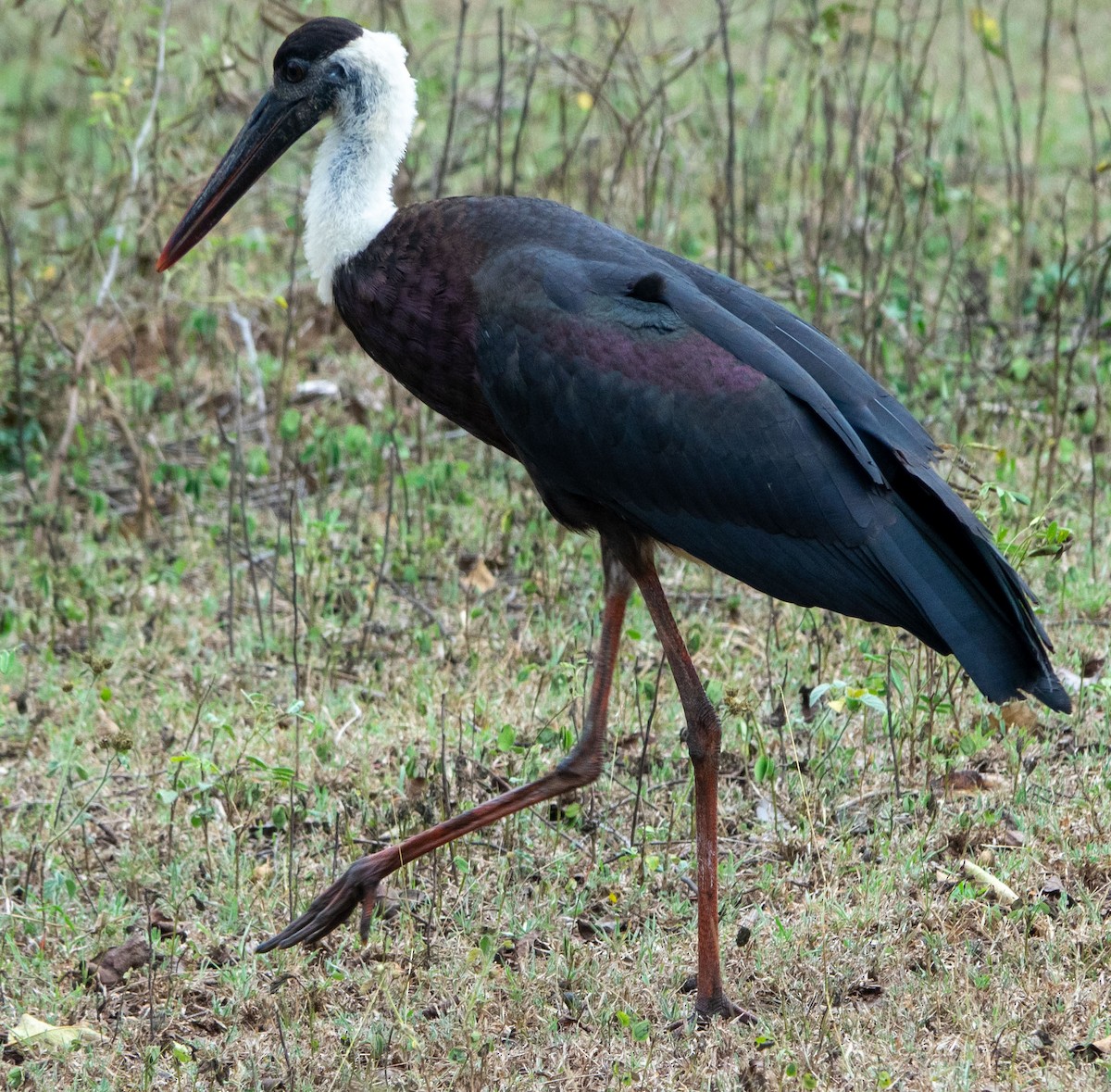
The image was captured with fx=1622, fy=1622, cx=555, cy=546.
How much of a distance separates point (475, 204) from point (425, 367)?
359 mm

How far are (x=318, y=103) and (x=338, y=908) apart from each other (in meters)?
1.76

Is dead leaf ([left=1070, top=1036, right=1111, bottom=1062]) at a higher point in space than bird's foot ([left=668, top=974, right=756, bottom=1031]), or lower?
higher

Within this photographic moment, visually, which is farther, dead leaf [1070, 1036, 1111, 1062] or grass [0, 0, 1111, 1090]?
grass [0, 0, 1111, 1090]

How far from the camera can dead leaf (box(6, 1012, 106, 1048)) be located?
2.91 metres

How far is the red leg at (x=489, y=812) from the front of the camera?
3084mm

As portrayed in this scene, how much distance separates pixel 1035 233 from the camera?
22.2ft

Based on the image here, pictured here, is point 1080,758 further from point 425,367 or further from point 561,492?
point 425,367

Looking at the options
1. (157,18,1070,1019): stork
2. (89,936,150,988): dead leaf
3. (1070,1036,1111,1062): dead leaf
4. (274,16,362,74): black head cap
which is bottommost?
(89,936,150,988): dead leaf

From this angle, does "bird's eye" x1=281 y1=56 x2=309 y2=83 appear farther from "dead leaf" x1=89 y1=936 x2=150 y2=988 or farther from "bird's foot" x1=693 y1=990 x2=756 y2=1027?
"bird's foot" x1=693 y1=990 x2=756 y2=1027

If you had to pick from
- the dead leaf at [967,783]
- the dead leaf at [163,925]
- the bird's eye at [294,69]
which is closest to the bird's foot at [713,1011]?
the dead leaf at [967,783]

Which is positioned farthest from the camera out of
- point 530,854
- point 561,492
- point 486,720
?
point 486,720

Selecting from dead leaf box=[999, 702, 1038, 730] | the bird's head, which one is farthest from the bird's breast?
dead leaf box=[999, 702, 1038, 730]

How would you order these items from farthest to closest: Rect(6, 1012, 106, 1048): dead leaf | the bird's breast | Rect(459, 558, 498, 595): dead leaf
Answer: Rect(459, 558, 498, 595): dead leaf → the bird's breast → Rect(6, 1012, 106, 1048): dead leaf

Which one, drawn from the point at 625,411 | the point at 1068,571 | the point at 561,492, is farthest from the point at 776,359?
the point at 1068,571
